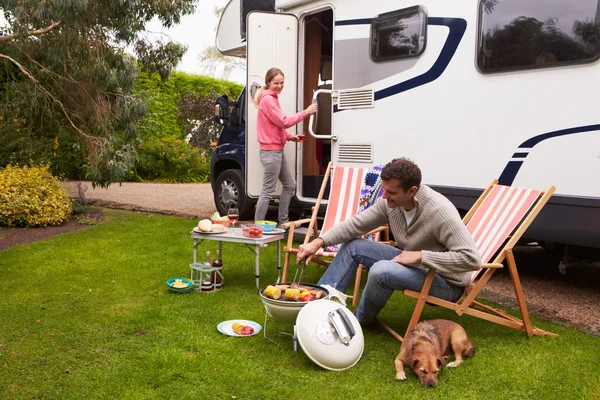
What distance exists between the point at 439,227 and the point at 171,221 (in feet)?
14.8

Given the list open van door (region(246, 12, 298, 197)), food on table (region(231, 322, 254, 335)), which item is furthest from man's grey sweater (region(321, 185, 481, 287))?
open van door (region(246, 12, 298, 197))

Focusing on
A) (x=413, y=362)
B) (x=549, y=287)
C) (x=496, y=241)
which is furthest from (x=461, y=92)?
(x=413, y=362)

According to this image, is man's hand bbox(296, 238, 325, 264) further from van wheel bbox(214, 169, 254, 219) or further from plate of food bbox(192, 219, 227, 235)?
van wheel bbox(214, 169, 254, 219)

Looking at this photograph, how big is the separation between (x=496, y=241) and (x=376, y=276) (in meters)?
0.88

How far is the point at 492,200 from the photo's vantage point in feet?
12.2

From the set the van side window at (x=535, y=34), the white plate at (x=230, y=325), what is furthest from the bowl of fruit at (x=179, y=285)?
the van side window at (x=535, y=34)

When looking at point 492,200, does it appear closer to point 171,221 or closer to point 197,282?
point 197,282

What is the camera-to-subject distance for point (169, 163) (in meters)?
12.3

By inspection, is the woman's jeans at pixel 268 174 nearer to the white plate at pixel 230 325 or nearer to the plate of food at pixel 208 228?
the plate of food at pixel 208 228

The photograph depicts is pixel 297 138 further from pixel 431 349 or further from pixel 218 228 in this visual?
pixel 431 349

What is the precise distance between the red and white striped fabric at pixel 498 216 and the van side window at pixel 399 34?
5.14 feet

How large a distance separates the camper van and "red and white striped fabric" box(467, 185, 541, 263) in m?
0.53

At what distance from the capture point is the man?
300 cm

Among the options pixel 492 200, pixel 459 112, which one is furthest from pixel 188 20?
pixel 492 200
